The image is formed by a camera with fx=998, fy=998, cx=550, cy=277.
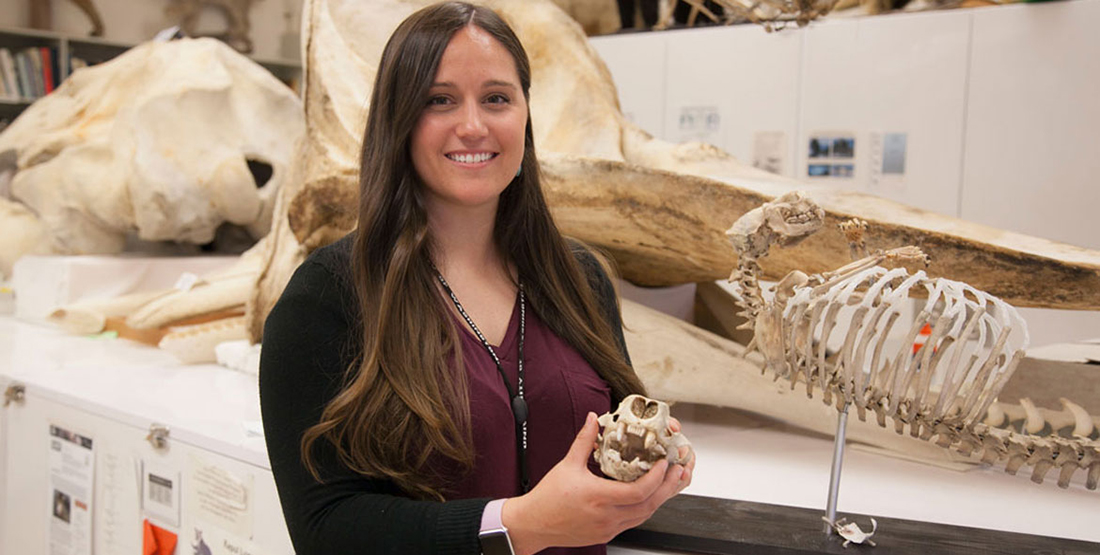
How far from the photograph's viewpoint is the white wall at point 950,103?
13.4 ft

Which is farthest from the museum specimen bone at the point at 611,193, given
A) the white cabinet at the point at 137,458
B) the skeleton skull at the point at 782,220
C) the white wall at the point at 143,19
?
the white wall at the point at 143,19

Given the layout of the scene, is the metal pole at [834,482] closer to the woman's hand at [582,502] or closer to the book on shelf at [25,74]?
the woman's hand at [582,502]

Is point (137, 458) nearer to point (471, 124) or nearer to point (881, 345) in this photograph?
point (471, 124)

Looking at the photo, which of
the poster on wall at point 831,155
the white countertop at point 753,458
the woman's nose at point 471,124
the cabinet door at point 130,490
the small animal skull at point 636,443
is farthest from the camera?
the poster on wall at point 831,155

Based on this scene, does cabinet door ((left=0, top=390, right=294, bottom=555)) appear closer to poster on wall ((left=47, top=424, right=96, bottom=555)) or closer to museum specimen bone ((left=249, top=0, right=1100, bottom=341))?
poster on wall ((left=47, top=424, right=96, bottom=555))

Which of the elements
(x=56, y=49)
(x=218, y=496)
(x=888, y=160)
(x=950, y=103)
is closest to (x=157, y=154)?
(x=218, y=496)

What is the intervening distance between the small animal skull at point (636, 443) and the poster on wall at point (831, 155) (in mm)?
3582

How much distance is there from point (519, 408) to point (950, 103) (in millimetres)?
3390

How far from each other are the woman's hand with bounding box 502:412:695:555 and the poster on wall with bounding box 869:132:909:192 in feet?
11.3

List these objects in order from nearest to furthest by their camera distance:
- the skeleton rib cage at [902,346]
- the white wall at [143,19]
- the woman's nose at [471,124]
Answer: the woman's nose at [471,124], the skeleton rib cage at [902,346], the white wall at [143,19]

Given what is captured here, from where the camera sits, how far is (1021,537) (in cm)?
192

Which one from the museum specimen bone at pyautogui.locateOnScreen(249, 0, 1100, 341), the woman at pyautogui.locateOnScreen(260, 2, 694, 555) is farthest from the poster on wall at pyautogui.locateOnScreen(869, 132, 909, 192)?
the woman at pyautogui.locateOnScreen(260, 2, 694, 555)

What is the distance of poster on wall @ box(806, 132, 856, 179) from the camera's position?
4.62m

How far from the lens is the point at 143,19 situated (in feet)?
24.8
